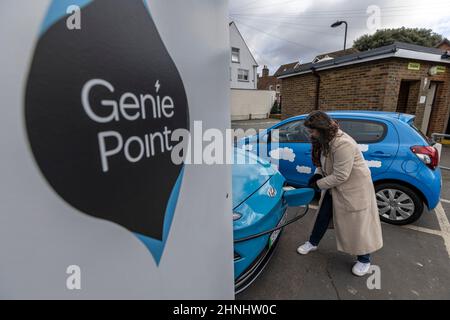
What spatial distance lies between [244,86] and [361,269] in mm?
28196

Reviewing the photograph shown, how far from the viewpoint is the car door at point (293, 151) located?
3.83 metres

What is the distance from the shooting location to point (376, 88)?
6.74 metres

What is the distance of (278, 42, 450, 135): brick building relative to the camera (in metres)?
6.54

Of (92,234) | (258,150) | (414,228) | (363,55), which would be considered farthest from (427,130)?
(92,234)

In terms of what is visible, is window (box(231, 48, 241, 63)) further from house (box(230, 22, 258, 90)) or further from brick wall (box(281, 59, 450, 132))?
brick wall (box(281, 59, 450, 132))

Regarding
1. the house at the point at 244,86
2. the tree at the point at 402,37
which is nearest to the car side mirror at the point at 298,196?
the house at the point at 244,86

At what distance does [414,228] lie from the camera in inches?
126

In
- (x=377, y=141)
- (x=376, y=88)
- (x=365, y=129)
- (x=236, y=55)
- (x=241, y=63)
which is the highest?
(x=236, y=55)

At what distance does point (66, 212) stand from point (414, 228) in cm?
404

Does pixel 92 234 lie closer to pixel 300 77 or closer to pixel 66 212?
pixel 66 212

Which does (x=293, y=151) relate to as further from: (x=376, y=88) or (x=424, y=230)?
(x=376, y=88)

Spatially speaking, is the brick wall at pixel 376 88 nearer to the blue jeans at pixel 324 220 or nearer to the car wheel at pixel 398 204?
the car wheel at pixel 398 204

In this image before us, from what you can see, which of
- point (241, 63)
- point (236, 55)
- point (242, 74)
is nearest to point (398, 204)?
point (236, 55)

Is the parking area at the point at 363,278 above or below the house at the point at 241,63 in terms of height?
below
